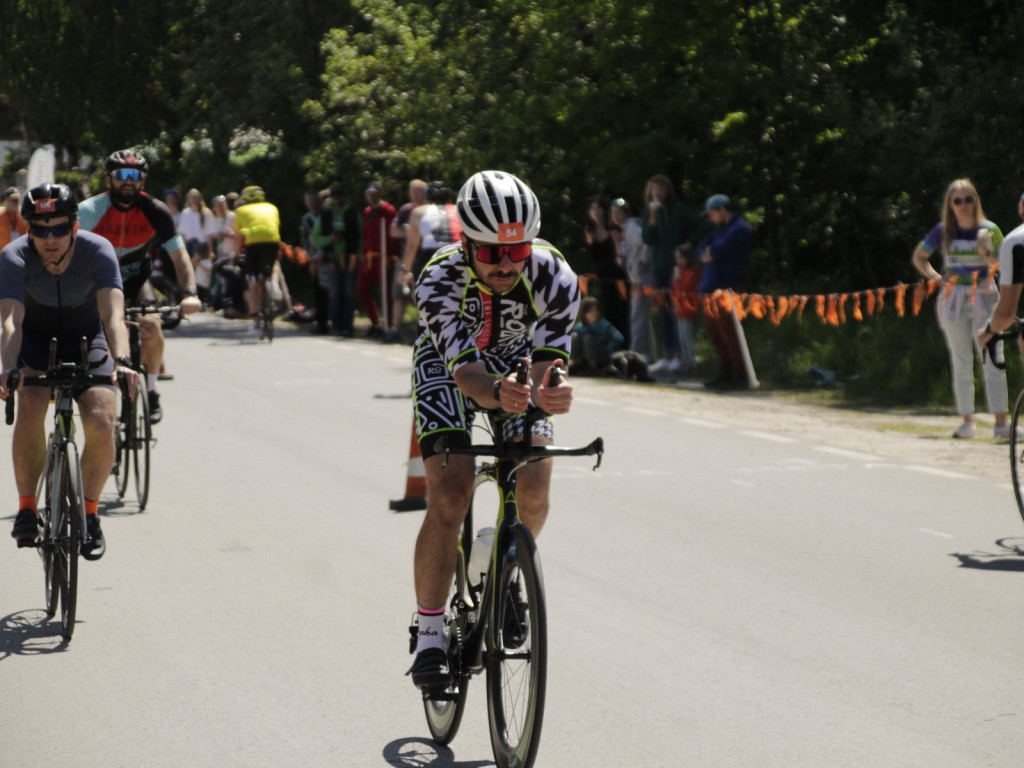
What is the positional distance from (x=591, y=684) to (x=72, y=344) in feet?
10.4

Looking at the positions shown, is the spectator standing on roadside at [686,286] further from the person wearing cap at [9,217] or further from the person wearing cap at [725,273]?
the person wearing cap at [9,217]

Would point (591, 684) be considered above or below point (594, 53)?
below

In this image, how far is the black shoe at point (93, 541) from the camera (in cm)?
743

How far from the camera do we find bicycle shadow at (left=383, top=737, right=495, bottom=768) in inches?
217

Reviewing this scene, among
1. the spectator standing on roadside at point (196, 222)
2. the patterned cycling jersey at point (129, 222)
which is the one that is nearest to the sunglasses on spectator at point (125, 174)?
the patterned cycling jersey at point (129, 222)

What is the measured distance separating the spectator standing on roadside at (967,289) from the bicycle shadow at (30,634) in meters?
8.00

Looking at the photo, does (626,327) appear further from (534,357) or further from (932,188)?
(534,357)

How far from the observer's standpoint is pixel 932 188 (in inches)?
819

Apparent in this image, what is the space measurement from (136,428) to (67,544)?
344cm

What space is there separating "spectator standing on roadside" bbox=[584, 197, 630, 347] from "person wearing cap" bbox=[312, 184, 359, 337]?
558cm

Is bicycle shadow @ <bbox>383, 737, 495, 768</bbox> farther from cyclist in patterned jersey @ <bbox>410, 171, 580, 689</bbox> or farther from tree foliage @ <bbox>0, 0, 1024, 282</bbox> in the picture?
tree foliage @ <bbox>0, 0, 1024, 282</bbox>

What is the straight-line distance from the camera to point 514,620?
516cm

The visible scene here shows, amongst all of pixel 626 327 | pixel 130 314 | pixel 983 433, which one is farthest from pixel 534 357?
pixel 626 327

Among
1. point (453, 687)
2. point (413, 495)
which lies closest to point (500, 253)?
point (453, 687)
